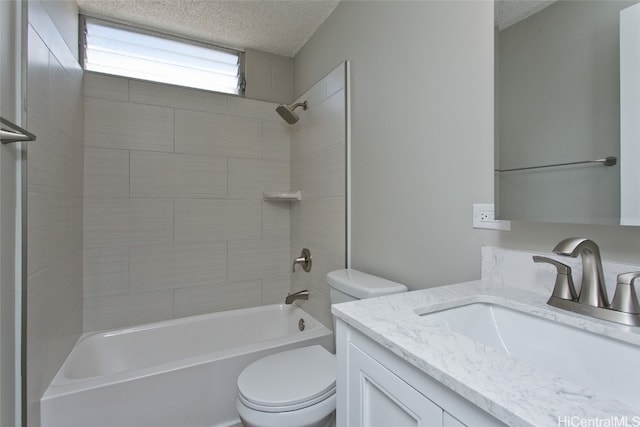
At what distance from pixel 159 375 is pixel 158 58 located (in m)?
2.00

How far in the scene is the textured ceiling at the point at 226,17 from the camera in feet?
5.99

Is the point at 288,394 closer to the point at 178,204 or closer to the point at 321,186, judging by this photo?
the point at 321,186

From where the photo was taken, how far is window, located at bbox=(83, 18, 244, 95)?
1966 mm

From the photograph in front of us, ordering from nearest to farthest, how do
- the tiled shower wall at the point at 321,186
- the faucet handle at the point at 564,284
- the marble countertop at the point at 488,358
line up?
the marble countertop at the point at 488,358 < the faucet handle at the point at 564,284 < the tiled shower wall at the point at 321,186

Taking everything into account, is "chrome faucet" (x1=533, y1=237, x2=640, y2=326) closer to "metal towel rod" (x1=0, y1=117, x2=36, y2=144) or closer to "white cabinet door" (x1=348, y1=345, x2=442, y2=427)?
"white cabinet door" (x1=348, y1=345, x2=442, y2=427)

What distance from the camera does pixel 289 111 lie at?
2145mm

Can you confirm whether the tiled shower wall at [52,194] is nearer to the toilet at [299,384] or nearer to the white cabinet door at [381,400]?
the toilet at [299,384]

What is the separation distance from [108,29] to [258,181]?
4.49 ft

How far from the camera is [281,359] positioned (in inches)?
55.7

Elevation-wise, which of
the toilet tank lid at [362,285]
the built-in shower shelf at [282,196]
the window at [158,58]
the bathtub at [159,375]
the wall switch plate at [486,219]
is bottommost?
the bathtub at [159,375]

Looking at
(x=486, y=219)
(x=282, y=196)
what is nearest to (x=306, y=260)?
(x=282, y=196)

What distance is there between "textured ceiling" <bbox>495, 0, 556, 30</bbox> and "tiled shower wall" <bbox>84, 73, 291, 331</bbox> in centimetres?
175

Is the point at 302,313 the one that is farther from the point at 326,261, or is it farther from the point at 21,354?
the point at 21,354

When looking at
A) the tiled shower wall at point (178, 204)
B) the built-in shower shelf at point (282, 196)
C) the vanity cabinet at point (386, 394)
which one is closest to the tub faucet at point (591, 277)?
the vanity cabinet at point (386, 394)
